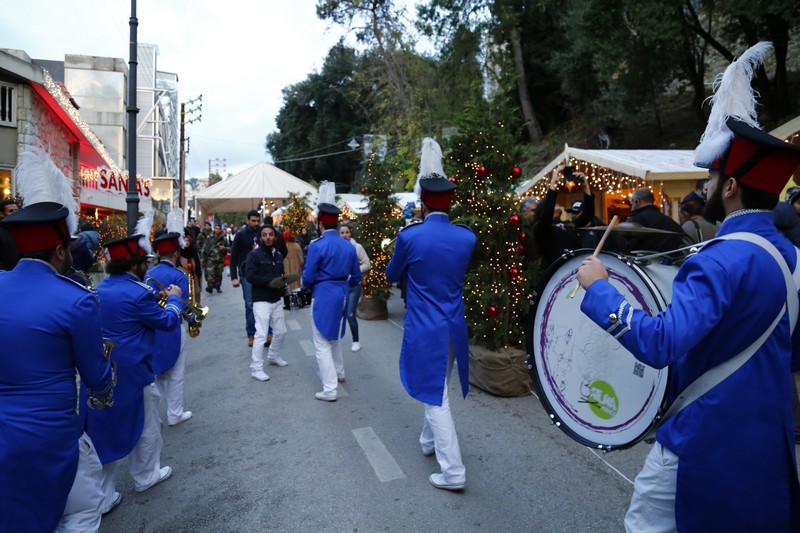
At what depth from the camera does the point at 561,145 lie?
2277cm

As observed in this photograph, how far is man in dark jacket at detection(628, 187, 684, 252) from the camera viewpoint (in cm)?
426

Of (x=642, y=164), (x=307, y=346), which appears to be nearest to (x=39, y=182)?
(x=307, y=346)

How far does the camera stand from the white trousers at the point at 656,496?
1826mm

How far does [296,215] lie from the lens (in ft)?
51.9

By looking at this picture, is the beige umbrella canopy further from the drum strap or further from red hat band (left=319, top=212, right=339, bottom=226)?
the drum strap

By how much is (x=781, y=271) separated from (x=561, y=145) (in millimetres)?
22440

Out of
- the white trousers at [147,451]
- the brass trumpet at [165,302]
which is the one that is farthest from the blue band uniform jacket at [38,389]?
the brass trumpet at [165,302]

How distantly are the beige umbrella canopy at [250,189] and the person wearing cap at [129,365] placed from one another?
1252 cm

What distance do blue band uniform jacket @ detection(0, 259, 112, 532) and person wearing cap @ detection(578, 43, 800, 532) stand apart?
2155 mm

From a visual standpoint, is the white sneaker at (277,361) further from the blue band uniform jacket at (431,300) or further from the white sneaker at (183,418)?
the blue band uniform jacket at (431,300)

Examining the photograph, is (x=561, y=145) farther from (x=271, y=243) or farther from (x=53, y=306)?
(x=53, y=306)

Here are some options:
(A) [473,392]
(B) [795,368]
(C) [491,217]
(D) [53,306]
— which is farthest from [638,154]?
(D) [53,306]

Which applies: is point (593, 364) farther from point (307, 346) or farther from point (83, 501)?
point (307, 346)

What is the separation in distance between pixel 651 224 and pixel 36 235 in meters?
4.76
